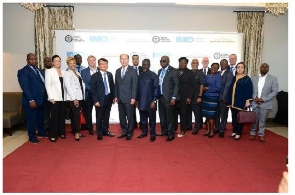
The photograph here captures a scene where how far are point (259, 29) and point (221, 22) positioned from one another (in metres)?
1.05

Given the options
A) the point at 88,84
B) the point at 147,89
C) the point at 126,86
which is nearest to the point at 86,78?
the point at 88,84

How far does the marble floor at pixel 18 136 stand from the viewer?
15.4 ft

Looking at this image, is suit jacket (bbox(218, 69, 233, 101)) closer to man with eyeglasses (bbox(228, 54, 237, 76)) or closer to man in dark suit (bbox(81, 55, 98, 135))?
man with eyeglasses (bbox(228, 54, 237, 76))

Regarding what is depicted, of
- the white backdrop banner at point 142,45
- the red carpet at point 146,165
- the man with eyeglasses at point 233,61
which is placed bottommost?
the red carpet at point 146,165

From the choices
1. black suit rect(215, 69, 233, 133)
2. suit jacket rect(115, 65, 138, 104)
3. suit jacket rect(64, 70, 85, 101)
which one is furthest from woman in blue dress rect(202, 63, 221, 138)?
suit jacket rect(64, 70, 85, 101)

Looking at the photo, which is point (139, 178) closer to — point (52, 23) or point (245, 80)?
point (245, 80)

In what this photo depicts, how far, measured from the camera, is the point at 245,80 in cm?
498

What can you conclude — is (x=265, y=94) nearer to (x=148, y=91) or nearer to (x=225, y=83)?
(x=225, y=83)

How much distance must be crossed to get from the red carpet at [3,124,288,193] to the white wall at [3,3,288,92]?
3.30 metres

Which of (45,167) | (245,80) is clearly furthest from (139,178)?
(245,80)

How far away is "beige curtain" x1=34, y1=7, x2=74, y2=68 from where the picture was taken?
279 inches

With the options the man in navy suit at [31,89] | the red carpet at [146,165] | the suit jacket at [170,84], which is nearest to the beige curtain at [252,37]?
the red carpet at [146,165]

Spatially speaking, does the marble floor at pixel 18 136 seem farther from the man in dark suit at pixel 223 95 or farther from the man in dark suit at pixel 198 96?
the man in dark suit at pixel 198 96

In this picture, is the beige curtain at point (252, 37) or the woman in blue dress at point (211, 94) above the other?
the beige curtain at point (252, 37)
